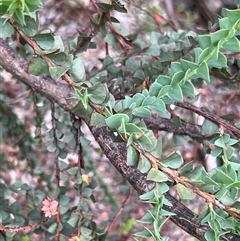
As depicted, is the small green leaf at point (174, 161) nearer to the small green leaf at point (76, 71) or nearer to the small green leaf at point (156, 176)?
the small green leaf at point (156, 176)

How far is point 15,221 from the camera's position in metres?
0.66

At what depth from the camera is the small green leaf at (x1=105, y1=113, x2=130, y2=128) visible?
15.0 inches

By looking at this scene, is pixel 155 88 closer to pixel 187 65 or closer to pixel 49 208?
pixel 187 65

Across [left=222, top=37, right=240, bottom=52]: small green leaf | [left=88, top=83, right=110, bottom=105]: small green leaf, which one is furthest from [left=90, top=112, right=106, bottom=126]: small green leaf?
[left=222, top=37, right=240, bottom=52]: small green leaf

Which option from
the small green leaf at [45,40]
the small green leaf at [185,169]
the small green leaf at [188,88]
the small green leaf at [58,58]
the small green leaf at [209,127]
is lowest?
the small green leaf at [209,127]

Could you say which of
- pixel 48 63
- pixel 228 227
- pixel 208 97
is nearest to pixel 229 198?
pixel 228 227

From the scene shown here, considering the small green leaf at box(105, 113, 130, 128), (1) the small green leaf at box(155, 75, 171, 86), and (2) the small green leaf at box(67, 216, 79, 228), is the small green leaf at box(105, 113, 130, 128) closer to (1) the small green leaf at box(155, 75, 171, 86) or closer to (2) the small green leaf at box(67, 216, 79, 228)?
(1) the small green leaf at box(155, 75, 171, 86)

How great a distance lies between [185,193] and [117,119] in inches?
3.5

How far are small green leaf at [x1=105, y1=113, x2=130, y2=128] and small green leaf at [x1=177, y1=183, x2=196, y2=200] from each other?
0.08 metres

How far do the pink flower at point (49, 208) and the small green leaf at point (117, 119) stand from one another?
0.20 meters

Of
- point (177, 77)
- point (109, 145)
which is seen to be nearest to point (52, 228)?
point (109, 145)

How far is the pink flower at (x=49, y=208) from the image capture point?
0.54 m

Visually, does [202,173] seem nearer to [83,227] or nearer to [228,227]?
[228,227]

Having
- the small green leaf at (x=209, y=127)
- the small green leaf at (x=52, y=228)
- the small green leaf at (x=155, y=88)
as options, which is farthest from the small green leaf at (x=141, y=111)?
the small green leaf at (x=52, y=228)
